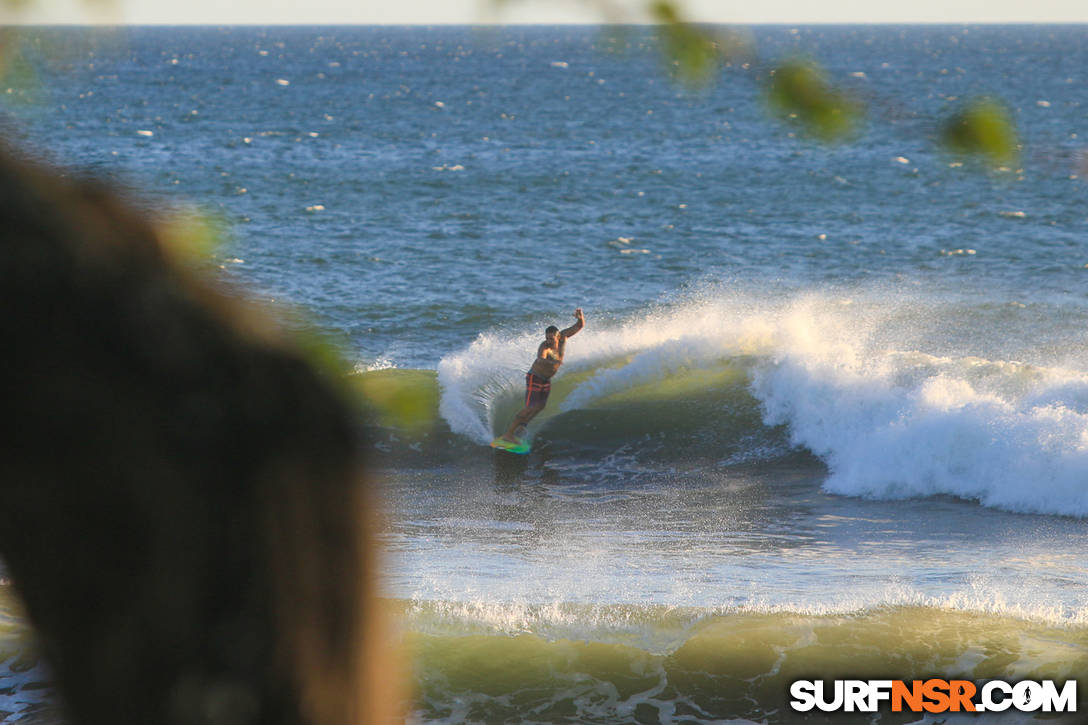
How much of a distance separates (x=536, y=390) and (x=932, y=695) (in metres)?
8.83

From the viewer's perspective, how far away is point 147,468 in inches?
26.8

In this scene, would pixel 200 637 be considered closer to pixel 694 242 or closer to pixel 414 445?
pixel 414 445

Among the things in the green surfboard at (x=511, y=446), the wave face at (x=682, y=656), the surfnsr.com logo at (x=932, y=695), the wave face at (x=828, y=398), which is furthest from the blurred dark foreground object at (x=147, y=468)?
the green surfboard at (x=511, y=446)

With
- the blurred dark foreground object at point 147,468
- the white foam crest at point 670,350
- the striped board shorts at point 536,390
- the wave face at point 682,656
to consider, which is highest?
the white foam crest at point 670,350

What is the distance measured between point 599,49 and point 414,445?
1673cm

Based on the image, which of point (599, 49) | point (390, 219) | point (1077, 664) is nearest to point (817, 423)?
point (1077, 664)

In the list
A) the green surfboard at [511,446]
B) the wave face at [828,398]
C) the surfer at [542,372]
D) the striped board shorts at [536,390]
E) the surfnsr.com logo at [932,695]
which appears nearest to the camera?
the surfnsr.com logo at [932,695]

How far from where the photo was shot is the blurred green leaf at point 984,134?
1.12 metres

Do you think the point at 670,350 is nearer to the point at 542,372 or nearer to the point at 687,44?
the point at 542,372

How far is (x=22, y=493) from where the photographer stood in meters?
0.69

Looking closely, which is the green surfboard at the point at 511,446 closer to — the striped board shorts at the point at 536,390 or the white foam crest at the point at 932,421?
the striped board shorts at the point at 536,390

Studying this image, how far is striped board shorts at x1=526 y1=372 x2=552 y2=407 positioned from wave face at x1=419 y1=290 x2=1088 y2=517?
3.72 feet

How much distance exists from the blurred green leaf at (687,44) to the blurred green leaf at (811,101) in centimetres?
6

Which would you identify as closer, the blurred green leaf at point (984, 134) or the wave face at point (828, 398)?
the blurred green leaf at point (984, 134)
